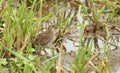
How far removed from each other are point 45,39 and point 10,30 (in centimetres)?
30

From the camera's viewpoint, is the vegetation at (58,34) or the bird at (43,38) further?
the bird at (43,38)

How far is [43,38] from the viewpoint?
3152 millimetres

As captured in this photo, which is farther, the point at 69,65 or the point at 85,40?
the point at 85,40

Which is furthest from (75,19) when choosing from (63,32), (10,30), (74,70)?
(74,70)

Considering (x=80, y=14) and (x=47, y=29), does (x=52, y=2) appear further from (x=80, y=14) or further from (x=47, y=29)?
(x=47, y=29)

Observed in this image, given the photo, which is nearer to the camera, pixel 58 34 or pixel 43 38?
pixel 43 38

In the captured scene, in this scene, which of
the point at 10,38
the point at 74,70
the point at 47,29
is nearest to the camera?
the point at 74,70

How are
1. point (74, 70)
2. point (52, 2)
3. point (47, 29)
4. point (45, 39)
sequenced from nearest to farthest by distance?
point (74, 70), point (45, 39), point (47, 29), point (52, 2)

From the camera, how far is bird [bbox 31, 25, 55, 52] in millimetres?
3112

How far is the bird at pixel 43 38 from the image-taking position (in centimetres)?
311

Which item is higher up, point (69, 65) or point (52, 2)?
point (52, 2)

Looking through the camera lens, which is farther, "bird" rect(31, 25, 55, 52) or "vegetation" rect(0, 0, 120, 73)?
"bird" rect(31, 25, 55, 52)

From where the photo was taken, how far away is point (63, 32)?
3.36 meters

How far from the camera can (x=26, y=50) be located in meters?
2.96
